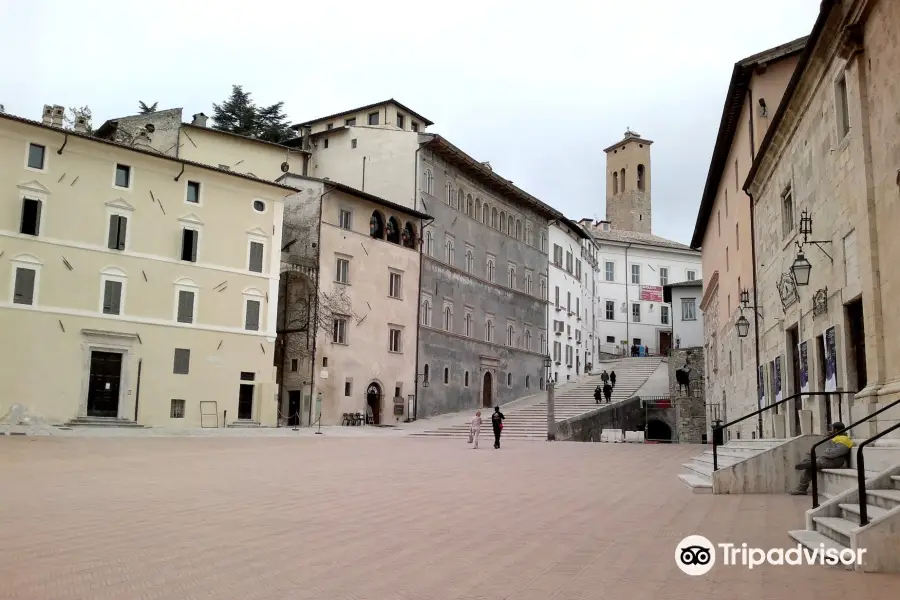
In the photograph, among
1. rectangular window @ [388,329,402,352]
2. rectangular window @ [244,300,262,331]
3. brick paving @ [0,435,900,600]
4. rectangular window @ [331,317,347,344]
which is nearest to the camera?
brick paving @ [0,435,900,600]

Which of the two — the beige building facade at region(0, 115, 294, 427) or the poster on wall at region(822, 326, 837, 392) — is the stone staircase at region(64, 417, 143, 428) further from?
the poster on wall at region(822, 326, 837, 392)

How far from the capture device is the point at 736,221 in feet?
90.1

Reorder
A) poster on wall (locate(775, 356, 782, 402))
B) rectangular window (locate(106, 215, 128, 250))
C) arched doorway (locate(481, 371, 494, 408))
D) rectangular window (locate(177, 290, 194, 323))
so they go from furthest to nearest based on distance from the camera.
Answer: arched doorway (locate(481, 371, 494, 408))
rectangular window (locate(177, 290, 194, 323))
rectangular window (locate(106, 215, 128, 250))
poster on wall (locate(775, 356, 782, 402))

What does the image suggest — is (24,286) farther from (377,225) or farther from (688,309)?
(688,309)

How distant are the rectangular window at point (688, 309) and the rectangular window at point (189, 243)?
136 ft

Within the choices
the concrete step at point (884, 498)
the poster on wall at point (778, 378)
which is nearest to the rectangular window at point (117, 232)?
the poster on wall at point (778, 378)

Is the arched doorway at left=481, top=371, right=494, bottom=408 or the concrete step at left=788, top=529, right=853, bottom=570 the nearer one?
the concrete step at left=788, top=529, right=853, bottom=570

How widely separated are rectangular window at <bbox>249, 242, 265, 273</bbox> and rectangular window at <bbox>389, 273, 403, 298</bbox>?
26.7 ft

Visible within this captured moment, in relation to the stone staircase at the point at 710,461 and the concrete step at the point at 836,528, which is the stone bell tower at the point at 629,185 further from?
the concrete step at the point at 836,528

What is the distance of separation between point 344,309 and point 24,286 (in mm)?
14600

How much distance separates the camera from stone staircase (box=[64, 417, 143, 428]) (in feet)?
104

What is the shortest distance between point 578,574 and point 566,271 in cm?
5662

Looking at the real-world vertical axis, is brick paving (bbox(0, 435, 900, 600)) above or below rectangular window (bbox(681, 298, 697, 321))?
below

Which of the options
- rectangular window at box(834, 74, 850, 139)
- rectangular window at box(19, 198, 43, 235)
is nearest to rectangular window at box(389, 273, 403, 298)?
rectangular window at box(19, 198, 43, 235)
